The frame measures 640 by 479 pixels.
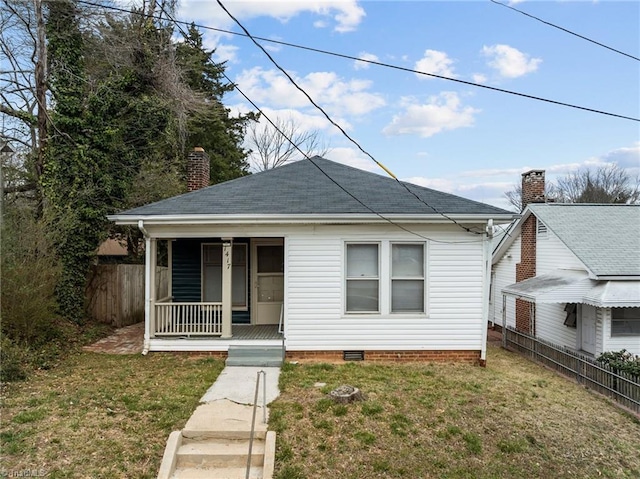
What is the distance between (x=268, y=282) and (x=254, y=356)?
7.79ft

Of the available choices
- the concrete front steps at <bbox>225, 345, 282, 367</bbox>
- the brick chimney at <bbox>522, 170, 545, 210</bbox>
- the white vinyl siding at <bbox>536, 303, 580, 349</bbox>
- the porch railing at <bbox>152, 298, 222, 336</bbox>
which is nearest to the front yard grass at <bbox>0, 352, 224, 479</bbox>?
the concrete front steps at <bbox>225, 345, 282, 367</bbox>

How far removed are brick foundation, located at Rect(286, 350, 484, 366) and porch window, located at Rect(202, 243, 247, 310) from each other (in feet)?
7.70

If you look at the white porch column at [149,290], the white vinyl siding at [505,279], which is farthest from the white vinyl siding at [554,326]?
the white porch column at [149,290]

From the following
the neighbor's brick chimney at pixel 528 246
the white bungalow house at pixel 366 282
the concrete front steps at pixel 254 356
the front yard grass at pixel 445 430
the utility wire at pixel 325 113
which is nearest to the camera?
the front yard grass at pixel 445 430

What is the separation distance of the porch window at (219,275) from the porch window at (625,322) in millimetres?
9385

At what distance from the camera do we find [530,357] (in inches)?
422

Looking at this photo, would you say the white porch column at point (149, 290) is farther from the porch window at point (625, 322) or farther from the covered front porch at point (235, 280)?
the porch window at point (625, 322)

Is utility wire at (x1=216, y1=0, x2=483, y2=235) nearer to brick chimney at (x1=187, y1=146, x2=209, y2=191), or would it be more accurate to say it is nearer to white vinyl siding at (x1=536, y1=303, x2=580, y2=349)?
white vinyl siding at (x1=536, y1=303, x2=580, y2=349)

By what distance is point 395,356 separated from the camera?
867 cm

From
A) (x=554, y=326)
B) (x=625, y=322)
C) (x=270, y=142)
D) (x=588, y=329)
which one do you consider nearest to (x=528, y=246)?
(x=554, y=326)

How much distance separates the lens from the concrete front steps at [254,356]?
8.16 m

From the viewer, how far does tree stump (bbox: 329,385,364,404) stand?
5930mm

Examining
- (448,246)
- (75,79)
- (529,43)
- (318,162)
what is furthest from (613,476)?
(75,79)

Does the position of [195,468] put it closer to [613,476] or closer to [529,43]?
[613,476]
